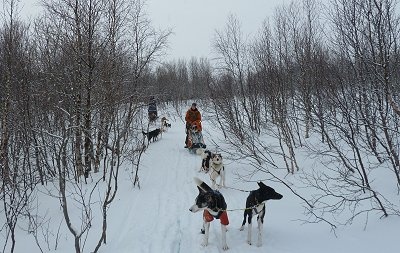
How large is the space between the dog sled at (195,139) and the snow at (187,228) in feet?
12.8

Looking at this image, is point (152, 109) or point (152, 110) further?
point (152, 109)

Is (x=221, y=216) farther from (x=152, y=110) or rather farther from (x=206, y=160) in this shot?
(x=152, y=110)

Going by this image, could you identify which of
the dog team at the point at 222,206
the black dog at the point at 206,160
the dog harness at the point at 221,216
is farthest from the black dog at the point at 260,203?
the black dog at the point at 206,160

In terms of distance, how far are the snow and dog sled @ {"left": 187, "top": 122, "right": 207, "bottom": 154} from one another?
154 inches

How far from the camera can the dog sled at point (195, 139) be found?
14.2m

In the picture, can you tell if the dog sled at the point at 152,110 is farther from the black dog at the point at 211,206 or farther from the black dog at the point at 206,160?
the black dog at the point at 211,206

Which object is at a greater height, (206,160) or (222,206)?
(222,206)

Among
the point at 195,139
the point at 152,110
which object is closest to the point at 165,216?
the point at 195,139

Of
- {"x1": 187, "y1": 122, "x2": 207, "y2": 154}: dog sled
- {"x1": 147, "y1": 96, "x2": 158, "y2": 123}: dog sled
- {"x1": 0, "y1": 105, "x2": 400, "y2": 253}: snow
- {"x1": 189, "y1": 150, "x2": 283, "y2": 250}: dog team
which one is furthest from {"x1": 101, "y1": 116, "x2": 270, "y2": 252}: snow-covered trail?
{"x1": 147, "y1": 96, "x2": 158, "y2": 123}: dog sled

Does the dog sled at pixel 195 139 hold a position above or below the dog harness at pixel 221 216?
above

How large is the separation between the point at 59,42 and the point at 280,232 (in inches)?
340

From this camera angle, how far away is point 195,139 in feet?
48.2

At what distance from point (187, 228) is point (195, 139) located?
820 centimetres

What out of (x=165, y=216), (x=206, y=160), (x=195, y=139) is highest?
(x=195, y=139)
